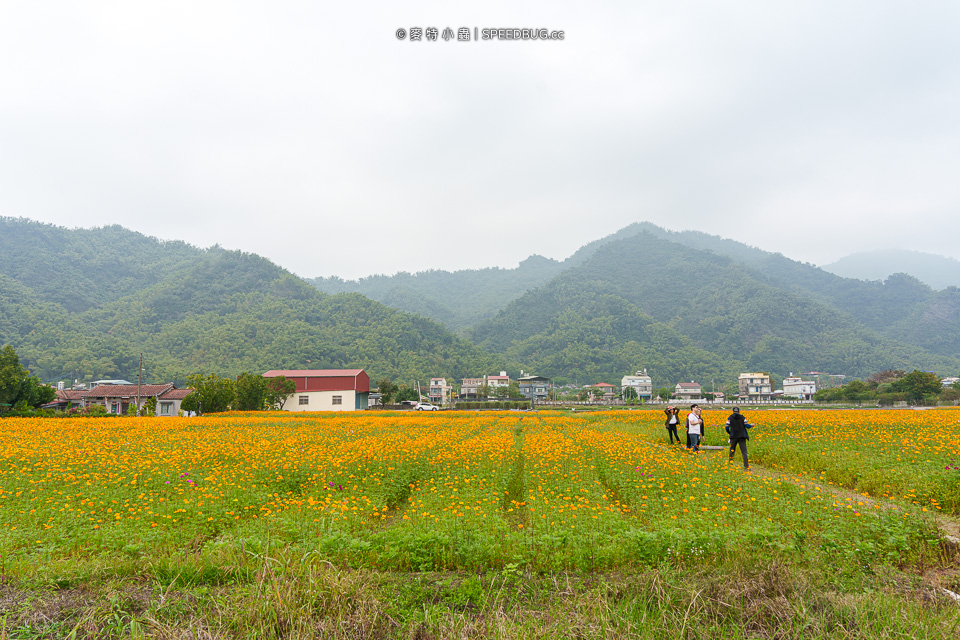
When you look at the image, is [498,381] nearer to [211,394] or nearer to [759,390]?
[759,390]

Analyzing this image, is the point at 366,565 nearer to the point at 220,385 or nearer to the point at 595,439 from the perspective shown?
the point at 595,439

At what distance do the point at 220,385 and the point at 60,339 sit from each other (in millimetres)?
98773

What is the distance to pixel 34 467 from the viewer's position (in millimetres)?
11773

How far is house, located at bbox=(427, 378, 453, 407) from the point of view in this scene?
11631 centimetres

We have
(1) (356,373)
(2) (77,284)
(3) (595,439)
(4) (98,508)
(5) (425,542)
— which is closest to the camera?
(5) (425,542)

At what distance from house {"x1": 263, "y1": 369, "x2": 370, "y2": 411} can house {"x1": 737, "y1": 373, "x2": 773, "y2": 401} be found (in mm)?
112870

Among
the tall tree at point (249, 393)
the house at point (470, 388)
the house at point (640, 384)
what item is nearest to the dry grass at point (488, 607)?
the tall tree at point (249, 393)

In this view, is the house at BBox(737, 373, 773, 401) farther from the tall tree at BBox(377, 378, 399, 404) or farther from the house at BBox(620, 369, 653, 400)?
the tall tree at BBox(377, 378, 399, 404)

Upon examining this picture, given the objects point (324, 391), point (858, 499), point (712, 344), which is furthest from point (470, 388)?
point (858, 499)

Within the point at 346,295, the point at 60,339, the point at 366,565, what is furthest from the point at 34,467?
the point at 346,295

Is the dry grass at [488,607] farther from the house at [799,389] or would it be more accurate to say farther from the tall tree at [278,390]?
the house at [799,389]

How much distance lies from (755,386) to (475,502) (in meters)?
151

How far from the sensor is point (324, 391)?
6228 centimetres

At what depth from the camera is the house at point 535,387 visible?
12576cm
